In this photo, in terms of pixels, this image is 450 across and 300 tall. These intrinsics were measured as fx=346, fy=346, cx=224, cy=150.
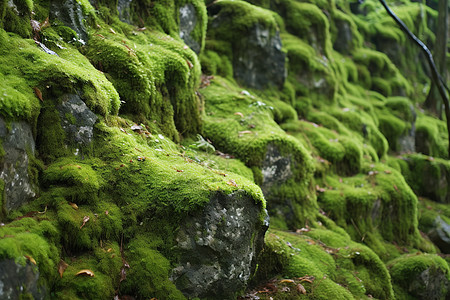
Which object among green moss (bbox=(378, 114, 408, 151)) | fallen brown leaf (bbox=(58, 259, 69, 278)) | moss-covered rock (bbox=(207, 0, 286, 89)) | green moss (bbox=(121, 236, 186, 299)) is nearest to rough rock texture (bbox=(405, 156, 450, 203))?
green moss (bbox=(378, 114, 408, 151))

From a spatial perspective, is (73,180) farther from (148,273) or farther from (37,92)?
(148,273)

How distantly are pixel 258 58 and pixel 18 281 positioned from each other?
26.3ft

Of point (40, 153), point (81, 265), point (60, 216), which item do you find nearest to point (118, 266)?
point (81, 265)

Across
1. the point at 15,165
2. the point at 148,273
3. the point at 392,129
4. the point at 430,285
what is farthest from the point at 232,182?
the point at 392,129

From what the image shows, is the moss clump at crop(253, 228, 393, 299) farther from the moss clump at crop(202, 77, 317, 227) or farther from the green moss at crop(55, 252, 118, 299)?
the green moss at crop(55, 252, 118, 299)

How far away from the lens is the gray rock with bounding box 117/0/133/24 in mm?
5934

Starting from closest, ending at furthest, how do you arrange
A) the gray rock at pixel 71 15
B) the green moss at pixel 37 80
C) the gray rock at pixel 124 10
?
the green moss at pixel 37 80 → the gray rock at pixel 71 15 → the gray rock at pixel 124 10

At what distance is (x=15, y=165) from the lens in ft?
9.77

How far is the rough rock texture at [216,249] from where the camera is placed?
3.54 m

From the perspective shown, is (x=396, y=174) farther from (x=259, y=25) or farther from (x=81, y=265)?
(x=81, y=265)

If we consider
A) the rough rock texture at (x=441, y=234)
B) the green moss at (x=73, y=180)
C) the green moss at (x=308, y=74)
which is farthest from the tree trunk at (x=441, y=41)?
the green moss at (x=73, y=180)

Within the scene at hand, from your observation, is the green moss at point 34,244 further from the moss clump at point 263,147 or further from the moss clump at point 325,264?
the moss clump at point 263,147

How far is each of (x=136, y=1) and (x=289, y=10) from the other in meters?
7.15

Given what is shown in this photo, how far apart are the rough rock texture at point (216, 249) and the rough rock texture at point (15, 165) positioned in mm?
1508
